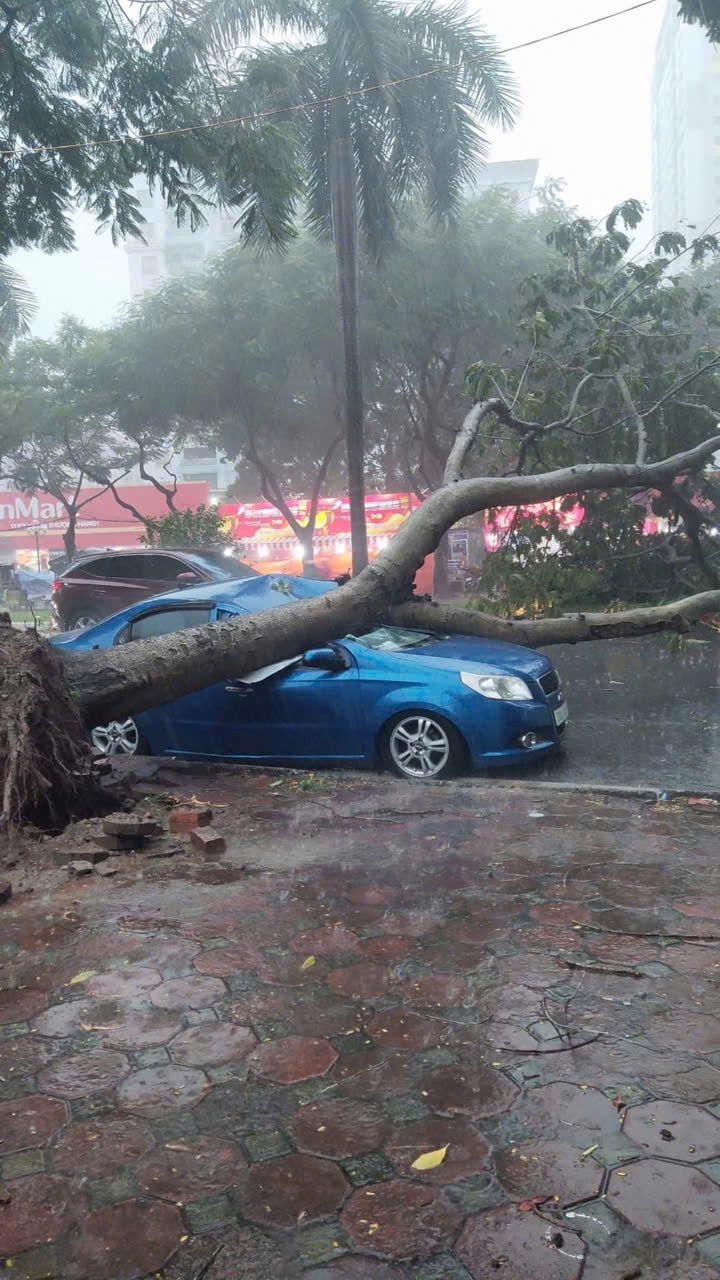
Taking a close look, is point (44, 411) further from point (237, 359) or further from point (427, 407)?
point (427, 407)

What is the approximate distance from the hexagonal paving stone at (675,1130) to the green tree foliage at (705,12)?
1063 cm

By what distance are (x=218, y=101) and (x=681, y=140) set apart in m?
98.9

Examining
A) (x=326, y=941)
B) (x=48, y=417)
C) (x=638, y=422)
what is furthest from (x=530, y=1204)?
(x=48, y=417)

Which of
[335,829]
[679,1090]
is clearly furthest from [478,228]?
[679,1090]

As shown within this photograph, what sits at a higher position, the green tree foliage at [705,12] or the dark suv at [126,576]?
the green tree foliage at [705,12]

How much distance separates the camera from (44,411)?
28.5 metres

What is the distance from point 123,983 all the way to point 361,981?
0.93 m

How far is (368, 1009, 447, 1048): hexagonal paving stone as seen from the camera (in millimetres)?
3426

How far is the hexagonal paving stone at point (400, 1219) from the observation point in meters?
2.45

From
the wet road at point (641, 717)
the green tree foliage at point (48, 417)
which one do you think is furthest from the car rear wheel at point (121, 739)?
the green tree foliage at point (48, 417)

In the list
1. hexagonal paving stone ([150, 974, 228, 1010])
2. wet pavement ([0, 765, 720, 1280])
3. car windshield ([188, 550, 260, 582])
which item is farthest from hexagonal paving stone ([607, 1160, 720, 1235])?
car windshield ([188, 550, 260, 582])

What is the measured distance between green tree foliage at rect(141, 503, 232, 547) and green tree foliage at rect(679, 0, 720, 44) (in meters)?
13.4

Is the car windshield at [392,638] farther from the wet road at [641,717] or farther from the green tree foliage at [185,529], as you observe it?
the green tree foliage at [185,529]

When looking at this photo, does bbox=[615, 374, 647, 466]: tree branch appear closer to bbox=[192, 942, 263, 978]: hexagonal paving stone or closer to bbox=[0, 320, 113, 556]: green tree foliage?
bbox=[192, 942, 263, 978]: hexagonal paving stone
